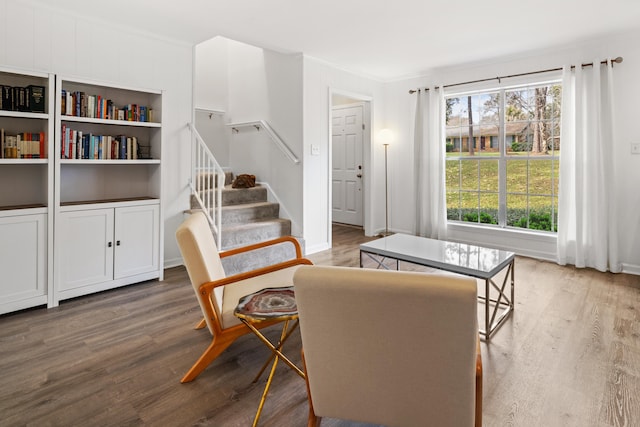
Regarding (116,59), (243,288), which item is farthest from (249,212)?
(243,288)

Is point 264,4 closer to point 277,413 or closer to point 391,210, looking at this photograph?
point 277,413

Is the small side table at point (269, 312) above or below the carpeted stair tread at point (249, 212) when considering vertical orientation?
below

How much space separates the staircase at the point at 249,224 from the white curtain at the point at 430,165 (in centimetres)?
210

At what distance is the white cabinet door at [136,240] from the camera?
3.46 meters

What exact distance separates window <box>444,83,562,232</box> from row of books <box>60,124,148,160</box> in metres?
4.24

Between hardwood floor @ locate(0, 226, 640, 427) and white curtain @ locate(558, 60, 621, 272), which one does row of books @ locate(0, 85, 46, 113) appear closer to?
hardwood floor @ locate(0, 226, 640, 427)

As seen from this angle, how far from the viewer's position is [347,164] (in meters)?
6.83

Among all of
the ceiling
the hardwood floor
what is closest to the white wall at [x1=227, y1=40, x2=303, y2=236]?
the ceiling

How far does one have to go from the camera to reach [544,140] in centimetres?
481

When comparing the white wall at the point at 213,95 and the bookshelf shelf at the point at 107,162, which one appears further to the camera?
the white wall at the point at 213,95

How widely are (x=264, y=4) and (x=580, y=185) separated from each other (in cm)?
383

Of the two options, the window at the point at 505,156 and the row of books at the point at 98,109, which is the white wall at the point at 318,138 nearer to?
the window at the point at 505,156

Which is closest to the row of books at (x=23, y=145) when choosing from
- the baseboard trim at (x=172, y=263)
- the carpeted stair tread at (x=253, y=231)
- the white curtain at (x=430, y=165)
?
the baseboard trim at (x=172, y=263)

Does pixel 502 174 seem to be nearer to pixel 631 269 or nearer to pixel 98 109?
pixel 631 269
